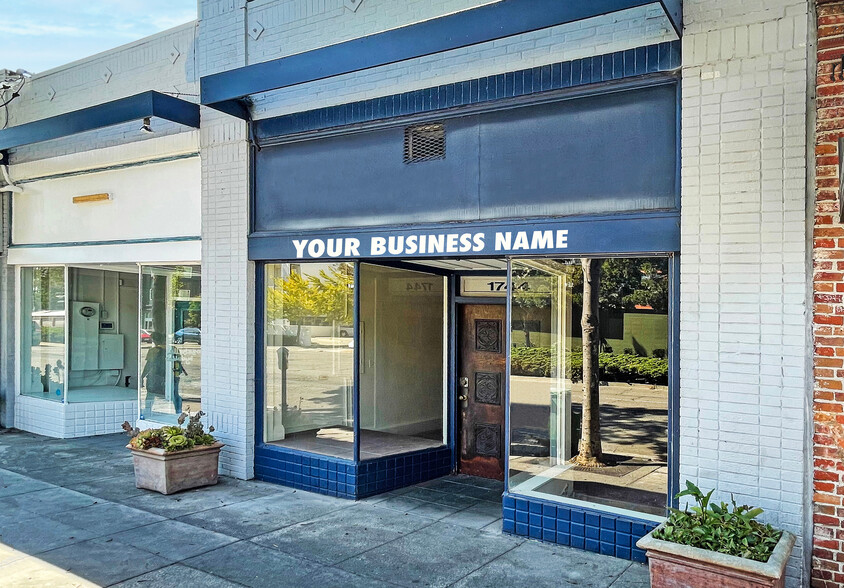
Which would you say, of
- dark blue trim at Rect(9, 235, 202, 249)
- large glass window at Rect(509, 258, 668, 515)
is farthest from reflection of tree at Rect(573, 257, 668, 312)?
dark blue trim at Rect(9, 235, 202, 249)

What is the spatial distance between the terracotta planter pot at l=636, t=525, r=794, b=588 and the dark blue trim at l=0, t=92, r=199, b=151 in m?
7.12

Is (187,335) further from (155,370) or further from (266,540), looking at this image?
(266,540)

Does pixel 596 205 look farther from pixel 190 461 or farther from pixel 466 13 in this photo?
pixel 190 461

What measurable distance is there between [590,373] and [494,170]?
2.14 meters

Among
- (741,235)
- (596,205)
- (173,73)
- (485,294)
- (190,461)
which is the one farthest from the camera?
(173,73)

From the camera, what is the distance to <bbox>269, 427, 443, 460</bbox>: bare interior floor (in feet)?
Answer: 26.9

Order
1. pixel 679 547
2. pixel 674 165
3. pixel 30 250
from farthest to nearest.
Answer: pixel 30 250, pixel 674 165, pixel 679 547

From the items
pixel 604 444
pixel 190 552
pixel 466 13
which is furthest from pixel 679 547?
pixel 466 13

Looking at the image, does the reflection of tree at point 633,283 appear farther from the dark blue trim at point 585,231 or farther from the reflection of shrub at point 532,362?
the reflection of shrub at point 532,362

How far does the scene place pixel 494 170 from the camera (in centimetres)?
692

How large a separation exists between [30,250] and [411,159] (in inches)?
298

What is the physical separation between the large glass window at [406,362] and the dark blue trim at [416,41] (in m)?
2.63

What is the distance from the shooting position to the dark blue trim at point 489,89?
19.7ft

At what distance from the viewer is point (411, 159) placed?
24.6 ft
